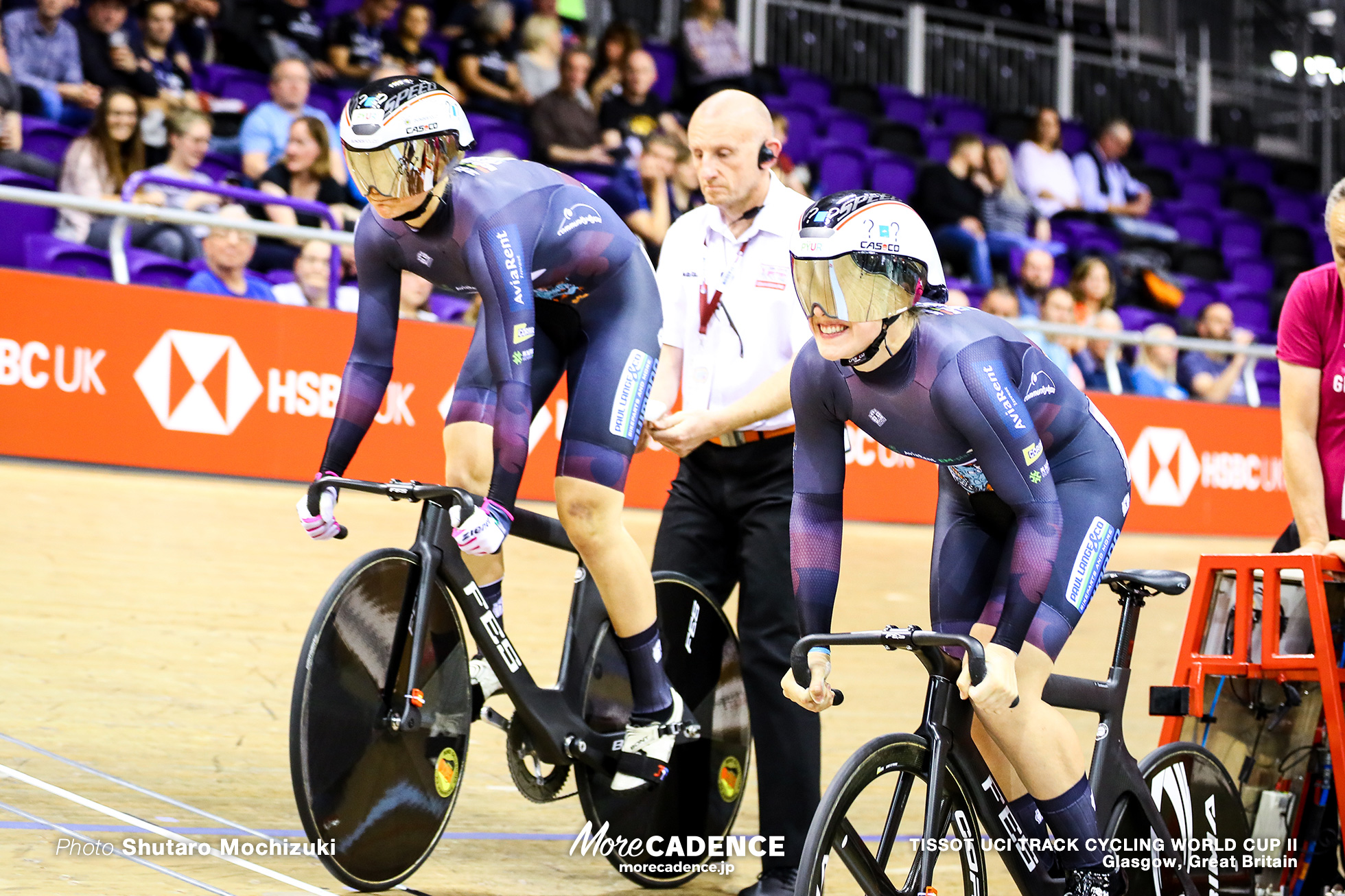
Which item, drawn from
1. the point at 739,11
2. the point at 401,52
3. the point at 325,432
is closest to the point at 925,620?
the point at 325,432

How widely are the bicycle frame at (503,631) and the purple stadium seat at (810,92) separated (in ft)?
32.3

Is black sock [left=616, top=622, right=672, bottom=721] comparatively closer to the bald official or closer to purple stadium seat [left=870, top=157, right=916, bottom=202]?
the bald official

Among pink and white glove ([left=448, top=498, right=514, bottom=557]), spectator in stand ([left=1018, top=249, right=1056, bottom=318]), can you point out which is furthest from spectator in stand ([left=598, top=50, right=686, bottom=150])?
pink and white glove ([left=448, top=498, right=514, bottom=557])

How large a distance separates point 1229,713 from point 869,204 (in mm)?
1781

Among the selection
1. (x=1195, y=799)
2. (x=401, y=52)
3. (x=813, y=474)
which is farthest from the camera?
(x=401, y=52)

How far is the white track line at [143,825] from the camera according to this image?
336 centimetres

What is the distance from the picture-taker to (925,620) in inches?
265

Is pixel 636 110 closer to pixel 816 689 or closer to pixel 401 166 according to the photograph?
pixel 401 166

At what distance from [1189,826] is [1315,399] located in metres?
1.17

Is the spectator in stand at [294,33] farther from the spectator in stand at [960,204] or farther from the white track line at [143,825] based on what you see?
the white track line at [143,825]

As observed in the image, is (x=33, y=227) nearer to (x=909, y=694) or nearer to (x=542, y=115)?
(x=542, y=115)

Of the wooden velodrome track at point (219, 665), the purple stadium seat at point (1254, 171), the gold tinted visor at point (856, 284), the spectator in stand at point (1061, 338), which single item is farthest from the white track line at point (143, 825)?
the purple stadium seat at point (1254, 171)

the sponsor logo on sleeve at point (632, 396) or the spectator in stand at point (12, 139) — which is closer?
the sponsor logo on sleeve at point (632, 396)

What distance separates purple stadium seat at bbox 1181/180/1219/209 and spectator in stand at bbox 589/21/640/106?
267 inches
